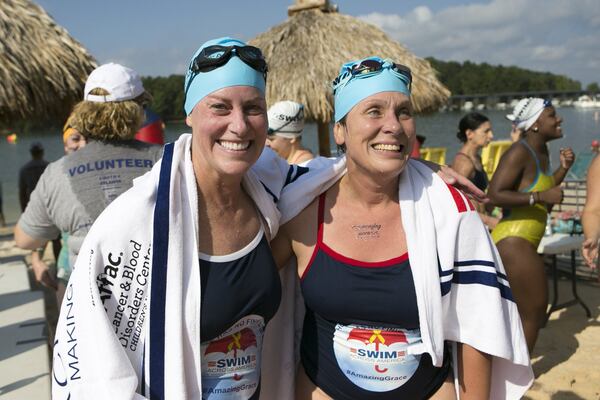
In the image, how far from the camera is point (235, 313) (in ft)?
5.57

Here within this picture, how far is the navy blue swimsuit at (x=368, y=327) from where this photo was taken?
1847 millimetres

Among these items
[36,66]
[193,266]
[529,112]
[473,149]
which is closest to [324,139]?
[473,149]

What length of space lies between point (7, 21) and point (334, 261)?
6761 mm

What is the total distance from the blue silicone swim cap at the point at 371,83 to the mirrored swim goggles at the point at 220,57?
359 millimetres

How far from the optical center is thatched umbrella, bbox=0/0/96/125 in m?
6.55

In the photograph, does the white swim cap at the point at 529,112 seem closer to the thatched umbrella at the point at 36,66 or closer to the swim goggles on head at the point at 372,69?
the swim goggles on head at the point at 372,69

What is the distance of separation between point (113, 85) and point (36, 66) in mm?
5016

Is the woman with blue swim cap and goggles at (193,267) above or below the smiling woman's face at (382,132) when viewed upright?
below

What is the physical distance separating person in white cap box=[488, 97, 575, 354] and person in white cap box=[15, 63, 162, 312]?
9.01 ft

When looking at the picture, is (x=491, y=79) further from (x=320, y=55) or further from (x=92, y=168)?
(x=92, y=168)

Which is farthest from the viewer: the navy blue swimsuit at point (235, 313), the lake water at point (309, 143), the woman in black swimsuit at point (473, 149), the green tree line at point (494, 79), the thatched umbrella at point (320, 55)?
the green tree line at point (494, 79)

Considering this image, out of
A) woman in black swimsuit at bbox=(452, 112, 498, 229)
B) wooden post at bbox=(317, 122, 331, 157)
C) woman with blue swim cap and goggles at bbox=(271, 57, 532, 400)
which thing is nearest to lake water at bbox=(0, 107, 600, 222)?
wooden post at bbox=(317, 122, 331, 157)

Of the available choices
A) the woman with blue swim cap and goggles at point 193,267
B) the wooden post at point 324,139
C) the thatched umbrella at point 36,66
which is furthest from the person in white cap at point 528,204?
the thatched umbrella at point 36,66

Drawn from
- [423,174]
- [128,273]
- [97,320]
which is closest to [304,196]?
[423,174]
